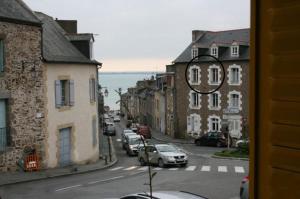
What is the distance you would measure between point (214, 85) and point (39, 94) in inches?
1077

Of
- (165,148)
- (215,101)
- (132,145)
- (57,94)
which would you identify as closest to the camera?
(57,94)

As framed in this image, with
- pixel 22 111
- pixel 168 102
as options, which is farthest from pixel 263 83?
pixel 168 102

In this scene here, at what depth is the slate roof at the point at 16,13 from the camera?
2352 centimetres

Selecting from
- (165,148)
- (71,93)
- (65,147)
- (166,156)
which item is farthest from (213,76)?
(65,147)

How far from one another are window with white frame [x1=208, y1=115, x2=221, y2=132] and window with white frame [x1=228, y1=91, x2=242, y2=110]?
7.77 ft

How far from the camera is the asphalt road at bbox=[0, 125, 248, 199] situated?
18453mm

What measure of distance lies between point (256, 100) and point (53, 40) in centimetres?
2820

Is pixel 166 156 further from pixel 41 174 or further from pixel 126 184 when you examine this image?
pixel 126 184

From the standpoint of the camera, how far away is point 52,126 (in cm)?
2639

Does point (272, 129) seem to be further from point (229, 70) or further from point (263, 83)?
point (229, 70)

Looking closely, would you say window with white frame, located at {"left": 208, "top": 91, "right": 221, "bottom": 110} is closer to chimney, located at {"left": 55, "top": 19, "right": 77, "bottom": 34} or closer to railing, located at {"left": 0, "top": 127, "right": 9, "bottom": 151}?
chimney, located at {"left": 55, "top": 19, "right": 77, "bottom": 34}

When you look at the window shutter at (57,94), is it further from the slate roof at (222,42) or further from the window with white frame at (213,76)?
the window with white frame at (213,76)

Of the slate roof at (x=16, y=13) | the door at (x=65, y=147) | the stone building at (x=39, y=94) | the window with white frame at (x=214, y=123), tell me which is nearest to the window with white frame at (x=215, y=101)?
the window with white frame at (x=214, y=123)

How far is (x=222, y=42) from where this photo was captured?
5181cm
